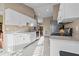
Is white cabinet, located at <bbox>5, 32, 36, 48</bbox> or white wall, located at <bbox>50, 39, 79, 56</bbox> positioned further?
white cabinet, located at <bbox>5, 32, 36, 48</bbox>

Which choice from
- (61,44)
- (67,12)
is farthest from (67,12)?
(61,44)

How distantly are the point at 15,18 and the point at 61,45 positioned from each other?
875 mm

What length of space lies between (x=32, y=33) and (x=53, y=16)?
18.5 inches

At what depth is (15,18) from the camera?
1885 mm

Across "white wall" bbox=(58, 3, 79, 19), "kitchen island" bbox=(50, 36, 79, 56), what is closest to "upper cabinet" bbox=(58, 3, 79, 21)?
"white wall" bbox=(58, 3, 79, 19)


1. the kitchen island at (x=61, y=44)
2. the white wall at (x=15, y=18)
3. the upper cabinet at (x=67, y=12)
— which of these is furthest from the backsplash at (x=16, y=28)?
the upper cabinet at (x=67, y=12)

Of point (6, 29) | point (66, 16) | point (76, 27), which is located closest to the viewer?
point (66, 16)

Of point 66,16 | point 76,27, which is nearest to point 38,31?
point 66,16

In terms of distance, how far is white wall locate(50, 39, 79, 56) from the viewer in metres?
1.64

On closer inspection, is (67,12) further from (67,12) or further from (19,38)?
(19,38)

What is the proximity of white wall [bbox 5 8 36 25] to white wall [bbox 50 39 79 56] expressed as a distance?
1.77ft

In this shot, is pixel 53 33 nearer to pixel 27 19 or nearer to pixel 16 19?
pixel 27 19

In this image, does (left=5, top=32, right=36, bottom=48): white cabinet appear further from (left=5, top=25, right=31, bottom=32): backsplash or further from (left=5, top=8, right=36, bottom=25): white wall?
(left=5, top=8, right=36, bottom=25): white wall

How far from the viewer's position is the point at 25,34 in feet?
6.45
